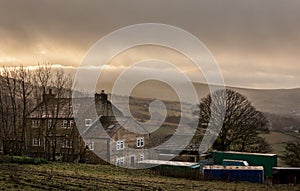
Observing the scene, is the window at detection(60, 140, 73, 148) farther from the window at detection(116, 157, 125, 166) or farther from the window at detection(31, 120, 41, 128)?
the window at detection(116, 157, 125, 166)

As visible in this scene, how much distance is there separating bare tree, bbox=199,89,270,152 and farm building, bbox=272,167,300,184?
9558 millimetres

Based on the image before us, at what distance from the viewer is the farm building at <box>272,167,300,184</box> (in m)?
29.5

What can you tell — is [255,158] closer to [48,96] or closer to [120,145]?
[120,145]

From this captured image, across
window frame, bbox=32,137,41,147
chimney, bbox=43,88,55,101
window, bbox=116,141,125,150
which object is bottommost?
window, bbox=116,141,125,150

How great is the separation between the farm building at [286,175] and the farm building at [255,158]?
189cm

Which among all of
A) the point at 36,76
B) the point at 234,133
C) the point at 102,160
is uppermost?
the point at 36,76

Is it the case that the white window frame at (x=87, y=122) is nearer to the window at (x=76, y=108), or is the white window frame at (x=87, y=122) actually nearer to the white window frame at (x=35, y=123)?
the window at (x=76, y=108)

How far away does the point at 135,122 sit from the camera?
4331 centimetres

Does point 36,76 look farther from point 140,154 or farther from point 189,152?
point 189,152

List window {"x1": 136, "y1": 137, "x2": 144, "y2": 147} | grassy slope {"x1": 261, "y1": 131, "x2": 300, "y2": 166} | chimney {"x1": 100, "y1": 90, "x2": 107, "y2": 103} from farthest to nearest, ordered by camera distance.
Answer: chimney {"x1": 100, "y1": 90, "x2": 107, "y2": 103} < grassy slope {"x1": 261, "y1": 131, "x2": 300, "y2": 166} < window {"x1": 136, "y1": 137, "x2": 144, "y2": 147}

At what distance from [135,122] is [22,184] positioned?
28290 millimetres

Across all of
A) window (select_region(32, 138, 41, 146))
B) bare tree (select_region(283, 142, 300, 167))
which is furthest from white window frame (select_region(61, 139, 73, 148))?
bare tree (select_region(283, 142, 300, 167))

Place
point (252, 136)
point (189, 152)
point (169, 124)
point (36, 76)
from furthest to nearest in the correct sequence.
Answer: point (169, 124)
point (189, 152)
point (252, 136)
point (36, 76)

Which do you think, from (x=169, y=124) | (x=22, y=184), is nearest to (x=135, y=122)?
(x=169, y=124)
